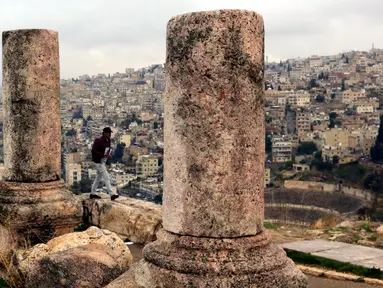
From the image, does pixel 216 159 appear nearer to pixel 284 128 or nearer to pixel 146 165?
pixel 146 165

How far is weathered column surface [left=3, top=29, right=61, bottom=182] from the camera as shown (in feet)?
21.4

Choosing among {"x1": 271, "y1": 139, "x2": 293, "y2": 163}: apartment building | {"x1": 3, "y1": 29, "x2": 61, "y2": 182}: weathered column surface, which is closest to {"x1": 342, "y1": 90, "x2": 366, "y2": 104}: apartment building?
{"x1": 271, "y1": 139, "x2": 293, "y2": 163}: apartment building

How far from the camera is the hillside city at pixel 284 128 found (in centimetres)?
6662

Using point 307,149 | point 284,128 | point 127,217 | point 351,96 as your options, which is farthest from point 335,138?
point 127,217

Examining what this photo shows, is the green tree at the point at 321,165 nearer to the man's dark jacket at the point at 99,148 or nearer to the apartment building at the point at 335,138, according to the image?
the apartment building at the point at 335,138

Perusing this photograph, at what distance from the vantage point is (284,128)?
101m

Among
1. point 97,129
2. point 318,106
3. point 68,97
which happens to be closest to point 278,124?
point 318,106

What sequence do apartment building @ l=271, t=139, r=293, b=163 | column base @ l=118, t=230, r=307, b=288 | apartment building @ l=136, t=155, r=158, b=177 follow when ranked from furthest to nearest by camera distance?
1. apartment building @ l=271, t=139, r=293, b=163
2. apartment building @ l=136, t=155, r=158, b=177
3. column base @ l=118, t=230, r=307, b=288

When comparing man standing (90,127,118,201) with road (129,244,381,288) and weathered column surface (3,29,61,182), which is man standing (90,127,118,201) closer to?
weathered column surface (3,29,61,182)

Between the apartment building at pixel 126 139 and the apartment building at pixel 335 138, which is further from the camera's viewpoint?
the apartment building at pixel 126 139

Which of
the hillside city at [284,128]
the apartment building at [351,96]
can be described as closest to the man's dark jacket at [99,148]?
the hillside city at [284,128]

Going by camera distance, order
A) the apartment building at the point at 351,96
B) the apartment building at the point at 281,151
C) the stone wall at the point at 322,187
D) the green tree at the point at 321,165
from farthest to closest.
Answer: the apartment building at the point at 351,96 < the apartment building at the point at 281,151 < the green tree at the point at 321,165 < the stone wall at the point at 322,187

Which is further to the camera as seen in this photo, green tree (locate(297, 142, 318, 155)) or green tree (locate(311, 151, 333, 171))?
green tree (locate(297, 142, 318, 155))

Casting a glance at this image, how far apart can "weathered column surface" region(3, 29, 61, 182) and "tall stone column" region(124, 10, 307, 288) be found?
3.32m
